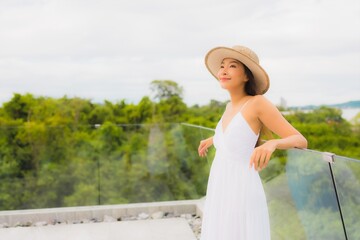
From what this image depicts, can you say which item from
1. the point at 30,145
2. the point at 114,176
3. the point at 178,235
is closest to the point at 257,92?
the point at 178,235

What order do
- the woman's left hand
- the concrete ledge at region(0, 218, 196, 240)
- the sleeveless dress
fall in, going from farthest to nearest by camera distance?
the concrete ledge at region(0, 218, 196, 240), the sleeveless dress, the woman's left hand

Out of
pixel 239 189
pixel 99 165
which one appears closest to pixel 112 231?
pixel 99 165

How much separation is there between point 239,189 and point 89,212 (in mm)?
3415

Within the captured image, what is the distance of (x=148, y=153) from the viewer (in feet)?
25.2

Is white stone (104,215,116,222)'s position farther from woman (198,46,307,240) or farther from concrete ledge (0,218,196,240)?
woman (198,46,307,240)

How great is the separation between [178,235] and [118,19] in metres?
12.9

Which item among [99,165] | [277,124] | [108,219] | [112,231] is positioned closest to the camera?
[277,124]

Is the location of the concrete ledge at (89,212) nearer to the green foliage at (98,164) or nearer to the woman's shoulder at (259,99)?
the green foliage at (98,164)

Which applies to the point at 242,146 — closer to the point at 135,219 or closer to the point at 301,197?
the point at 301,197

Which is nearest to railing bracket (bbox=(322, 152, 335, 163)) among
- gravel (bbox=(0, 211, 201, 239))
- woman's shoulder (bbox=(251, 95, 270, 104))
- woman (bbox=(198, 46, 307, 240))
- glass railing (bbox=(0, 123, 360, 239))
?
woman (bbox=(198, 46, 307, 240))

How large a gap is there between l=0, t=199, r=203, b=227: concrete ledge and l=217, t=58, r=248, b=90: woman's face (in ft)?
10.1

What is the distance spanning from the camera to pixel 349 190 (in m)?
2.18

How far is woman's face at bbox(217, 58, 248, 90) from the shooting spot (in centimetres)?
228

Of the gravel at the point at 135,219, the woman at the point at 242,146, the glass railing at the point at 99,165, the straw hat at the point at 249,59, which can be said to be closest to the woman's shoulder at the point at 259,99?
the woman at the point at 242,146
